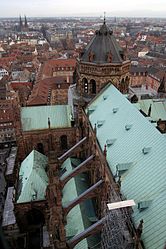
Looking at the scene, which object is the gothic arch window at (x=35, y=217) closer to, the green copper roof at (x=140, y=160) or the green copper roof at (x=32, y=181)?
the green copper roof at (x=32, y=181)

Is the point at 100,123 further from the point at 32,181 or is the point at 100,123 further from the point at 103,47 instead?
the point at 103,47

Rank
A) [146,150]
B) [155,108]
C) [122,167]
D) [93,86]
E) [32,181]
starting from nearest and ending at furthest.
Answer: [146,150] → [122,167] → [32,181] → [93,86] → [155,108]

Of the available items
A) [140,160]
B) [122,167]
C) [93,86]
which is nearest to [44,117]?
[93,86]

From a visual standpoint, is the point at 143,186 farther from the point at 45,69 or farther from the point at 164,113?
the point at 45,69

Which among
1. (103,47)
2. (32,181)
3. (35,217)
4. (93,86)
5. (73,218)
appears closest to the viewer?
(73,218)

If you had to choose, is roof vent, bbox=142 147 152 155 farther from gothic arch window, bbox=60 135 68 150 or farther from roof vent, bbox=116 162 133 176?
gothic arch window, bbox=60 135 68 150

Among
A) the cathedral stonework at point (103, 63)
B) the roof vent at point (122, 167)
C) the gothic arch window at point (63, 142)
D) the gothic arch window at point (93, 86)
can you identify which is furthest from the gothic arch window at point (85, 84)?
the roof vent at point (122, 167)
